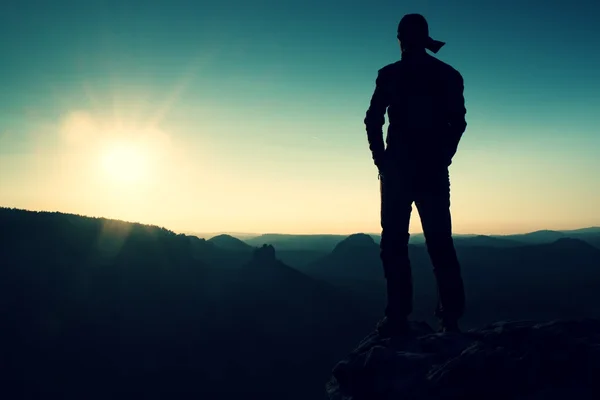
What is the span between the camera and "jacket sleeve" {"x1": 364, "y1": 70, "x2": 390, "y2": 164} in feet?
19.5

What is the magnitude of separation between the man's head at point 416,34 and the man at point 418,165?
14mm

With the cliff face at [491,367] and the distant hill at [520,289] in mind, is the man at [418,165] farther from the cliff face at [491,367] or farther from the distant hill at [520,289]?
the distant hill at [520,289]

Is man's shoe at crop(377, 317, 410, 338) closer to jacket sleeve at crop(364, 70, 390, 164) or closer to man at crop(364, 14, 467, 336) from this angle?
man at crop(364, 14, 467, 336)

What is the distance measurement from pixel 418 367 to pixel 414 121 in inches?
→ 133

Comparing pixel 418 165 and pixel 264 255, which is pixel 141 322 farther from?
pixel 418 165

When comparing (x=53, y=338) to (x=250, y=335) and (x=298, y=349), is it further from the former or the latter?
(x=298, y=349)

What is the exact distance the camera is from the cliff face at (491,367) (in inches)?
126

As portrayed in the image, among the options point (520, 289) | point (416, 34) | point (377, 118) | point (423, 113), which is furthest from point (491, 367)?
point (520, 289)

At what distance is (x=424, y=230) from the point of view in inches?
231

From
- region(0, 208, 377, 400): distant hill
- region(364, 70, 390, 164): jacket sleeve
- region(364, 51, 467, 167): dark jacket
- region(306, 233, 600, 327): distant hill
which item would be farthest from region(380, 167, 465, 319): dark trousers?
region(306, 233, 600, 327): distant hill

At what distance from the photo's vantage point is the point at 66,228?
94438 millimetres

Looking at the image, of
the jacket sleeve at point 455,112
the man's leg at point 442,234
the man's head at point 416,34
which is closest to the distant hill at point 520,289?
the man's leg at point 442,234

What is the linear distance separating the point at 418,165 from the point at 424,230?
988 millimetres

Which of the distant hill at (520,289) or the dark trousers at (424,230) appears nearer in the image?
the dark trousers at (424,230)
